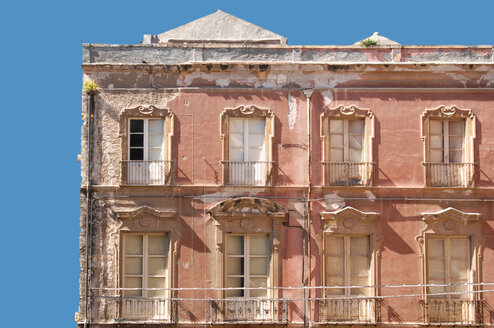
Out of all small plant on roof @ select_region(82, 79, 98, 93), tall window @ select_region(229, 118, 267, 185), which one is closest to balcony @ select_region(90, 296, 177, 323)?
tall window @ select_region(229, 118, 267, 185)

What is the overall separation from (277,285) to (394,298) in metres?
3.13

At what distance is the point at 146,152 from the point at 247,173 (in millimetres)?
2768

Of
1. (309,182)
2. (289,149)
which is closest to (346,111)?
(289,149)

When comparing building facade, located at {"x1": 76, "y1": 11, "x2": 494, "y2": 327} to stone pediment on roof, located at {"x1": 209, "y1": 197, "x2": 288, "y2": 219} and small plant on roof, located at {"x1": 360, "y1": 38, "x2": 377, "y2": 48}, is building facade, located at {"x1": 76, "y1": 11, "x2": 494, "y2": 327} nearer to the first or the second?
stone pediment on roof, located at {"x1": 209, "y1": 197, "x2": 288, "y2": 219}

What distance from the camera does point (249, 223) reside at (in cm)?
2241

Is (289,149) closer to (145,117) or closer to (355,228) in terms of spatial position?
(355,228)

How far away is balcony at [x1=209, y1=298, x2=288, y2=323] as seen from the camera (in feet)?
72.7

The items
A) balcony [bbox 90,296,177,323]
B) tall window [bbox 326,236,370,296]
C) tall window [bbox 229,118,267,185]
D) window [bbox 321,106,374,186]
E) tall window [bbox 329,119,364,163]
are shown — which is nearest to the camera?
balcony [bbox 90,296,177,323]

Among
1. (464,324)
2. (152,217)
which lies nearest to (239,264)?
(152,217)

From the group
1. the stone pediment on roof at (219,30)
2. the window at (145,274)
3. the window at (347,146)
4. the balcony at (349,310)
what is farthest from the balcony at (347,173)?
the stone pediment on roof at (219,30)

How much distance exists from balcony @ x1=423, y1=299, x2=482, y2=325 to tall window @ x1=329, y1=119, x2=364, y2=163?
4.33 meters

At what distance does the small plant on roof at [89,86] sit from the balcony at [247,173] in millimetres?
4030

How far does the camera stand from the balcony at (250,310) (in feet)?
72.7

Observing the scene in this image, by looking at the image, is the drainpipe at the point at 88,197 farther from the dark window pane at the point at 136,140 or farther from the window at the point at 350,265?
the window at the point at 350,265
